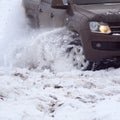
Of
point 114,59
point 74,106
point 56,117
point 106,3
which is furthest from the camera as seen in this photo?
point 106,3

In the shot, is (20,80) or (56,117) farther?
(20,80)

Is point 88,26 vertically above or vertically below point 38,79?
above

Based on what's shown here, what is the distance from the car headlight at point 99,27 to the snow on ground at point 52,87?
68 centimetres

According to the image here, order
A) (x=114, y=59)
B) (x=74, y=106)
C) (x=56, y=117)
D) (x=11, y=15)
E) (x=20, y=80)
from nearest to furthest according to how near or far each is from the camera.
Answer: (x=56, y=117) → (x=74, y=106) → (x=20, y=80) → (x=114, y=59) → (x=11, y=15)

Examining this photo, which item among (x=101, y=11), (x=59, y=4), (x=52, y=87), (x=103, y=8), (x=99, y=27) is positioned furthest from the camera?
(x=59, y=4)

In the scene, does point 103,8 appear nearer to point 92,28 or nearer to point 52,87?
point 92,28

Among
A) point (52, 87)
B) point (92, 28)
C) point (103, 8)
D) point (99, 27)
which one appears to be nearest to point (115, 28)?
point (99, 27)

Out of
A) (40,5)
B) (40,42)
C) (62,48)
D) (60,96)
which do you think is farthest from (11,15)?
(60,96)

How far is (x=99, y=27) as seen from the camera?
7141 millimetres

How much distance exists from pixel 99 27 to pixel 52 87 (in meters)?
1.43

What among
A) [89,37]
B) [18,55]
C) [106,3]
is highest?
[106,3]

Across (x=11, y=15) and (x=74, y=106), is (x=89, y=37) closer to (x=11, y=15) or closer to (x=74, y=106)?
(x=74, y=106)

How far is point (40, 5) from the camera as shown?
958 cm

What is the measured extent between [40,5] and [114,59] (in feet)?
9.49
